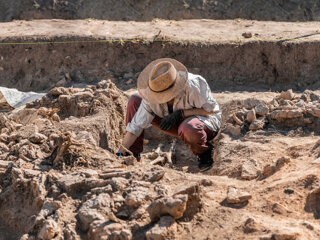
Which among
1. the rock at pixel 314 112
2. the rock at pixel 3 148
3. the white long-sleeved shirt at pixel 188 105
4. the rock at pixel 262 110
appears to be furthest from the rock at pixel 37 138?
the rock at pixel 314 112

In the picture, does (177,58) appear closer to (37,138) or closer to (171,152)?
(171,152)

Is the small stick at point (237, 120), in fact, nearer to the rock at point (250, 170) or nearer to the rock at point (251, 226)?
the rock at point (250, 170)

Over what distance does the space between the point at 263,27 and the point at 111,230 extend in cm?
689

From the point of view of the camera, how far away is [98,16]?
12094 mm

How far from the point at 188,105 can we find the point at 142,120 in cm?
51

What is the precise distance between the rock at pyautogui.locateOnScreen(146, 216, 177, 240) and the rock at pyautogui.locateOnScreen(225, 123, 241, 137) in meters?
2.66

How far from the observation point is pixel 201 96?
4.62 m

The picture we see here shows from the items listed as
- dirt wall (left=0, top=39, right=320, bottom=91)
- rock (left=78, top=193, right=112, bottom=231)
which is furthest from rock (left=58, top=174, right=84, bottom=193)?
dirt wall (left=0, top=39, right=320, bottom=91)

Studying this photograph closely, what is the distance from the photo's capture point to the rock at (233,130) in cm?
538

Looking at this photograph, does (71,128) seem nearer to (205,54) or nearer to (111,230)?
(111,230)

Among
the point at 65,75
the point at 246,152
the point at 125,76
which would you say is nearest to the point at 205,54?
the point at 125,76

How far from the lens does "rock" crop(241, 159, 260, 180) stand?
4.09m

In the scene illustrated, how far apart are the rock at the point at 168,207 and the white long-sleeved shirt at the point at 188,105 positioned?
1.84 meters

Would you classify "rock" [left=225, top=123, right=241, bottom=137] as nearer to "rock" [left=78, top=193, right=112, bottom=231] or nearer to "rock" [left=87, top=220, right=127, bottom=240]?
"rock" [left=78, top=193, right=112, bottom=231]
